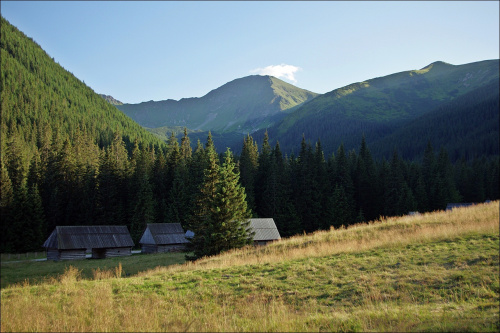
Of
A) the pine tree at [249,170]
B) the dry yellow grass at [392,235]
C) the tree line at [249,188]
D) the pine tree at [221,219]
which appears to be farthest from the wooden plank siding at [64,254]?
the dry yellow grass at [392,235]

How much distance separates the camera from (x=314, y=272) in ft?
46.9

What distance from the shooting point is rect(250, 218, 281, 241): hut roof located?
43.3 metres

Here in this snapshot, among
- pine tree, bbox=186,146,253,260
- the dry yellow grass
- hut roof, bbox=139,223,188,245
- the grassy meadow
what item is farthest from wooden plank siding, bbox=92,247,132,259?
the grassy meadow

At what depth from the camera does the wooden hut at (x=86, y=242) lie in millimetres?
46000

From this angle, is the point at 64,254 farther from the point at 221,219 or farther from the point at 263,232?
the point at 221,219

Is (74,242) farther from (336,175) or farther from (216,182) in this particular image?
(336,175)

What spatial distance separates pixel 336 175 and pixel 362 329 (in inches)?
→ 2578

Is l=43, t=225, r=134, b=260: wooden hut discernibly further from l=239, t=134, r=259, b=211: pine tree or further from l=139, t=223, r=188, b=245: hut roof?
l=239, t=134, r=259, b=211: pine tree

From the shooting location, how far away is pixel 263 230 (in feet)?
145

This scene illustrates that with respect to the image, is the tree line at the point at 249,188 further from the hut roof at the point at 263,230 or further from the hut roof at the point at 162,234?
the hut roof at the point at 263,230

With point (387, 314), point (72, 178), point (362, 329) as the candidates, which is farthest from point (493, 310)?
point (72, 178)

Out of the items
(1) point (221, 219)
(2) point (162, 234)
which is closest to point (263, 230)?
(1) point (221, 219)

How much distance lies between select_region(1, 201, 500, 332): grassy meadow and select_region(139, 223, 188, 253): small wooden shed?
133 feet

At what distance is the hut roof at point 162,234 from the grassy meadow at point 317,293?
40370 mm
